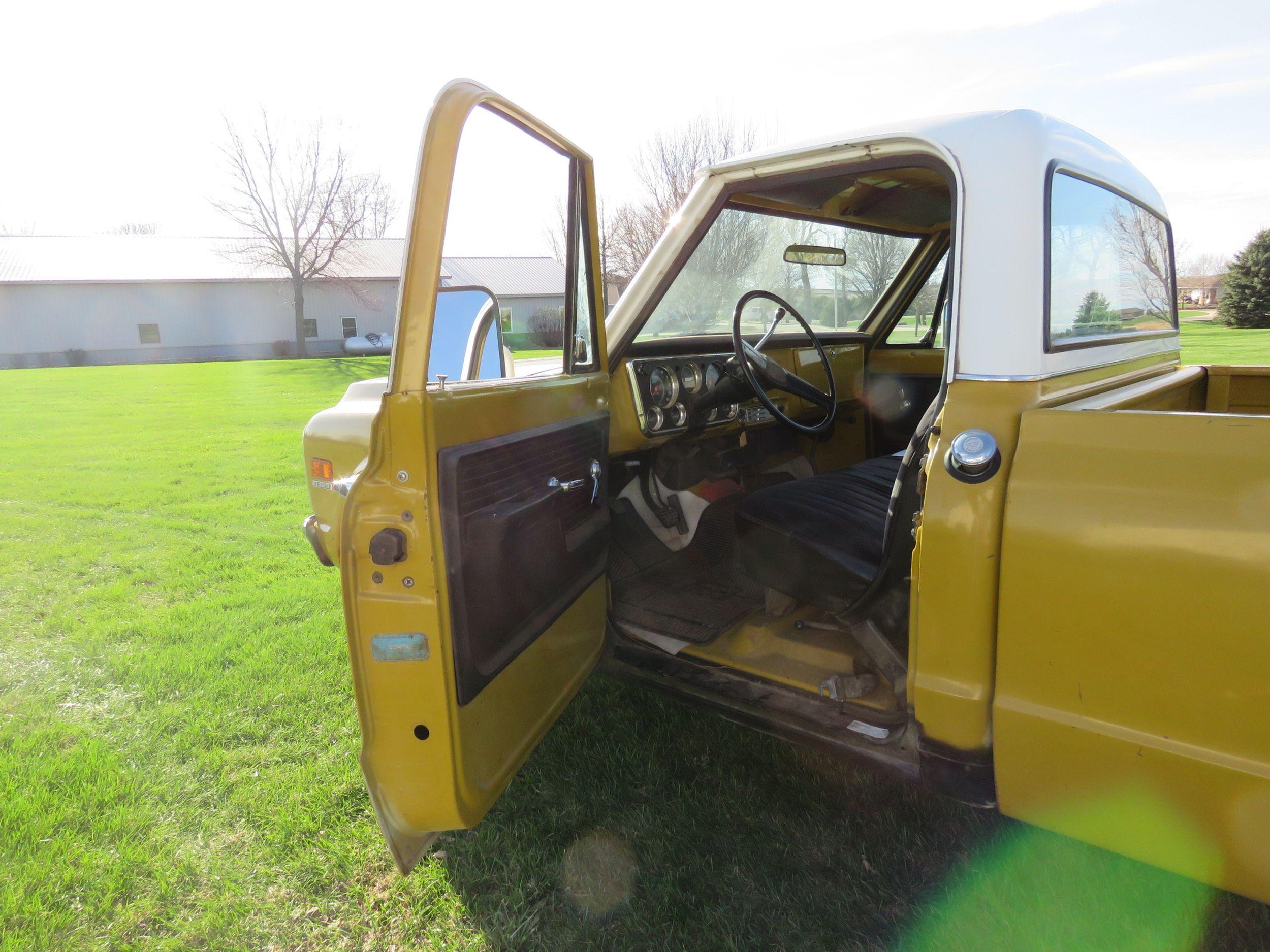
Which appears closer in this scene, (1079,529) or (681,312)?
(1079,529)

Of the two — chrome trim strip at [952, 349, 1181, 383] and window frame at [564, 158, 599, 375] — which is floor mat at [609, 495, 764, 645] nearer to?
window frame at [564, 158, 599, 375]

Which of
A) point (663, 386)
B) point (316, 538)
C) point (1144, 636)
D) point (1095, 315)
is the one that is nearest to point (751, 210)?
point (663, 386)

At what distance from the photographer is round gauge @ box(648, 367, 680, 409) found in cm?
303

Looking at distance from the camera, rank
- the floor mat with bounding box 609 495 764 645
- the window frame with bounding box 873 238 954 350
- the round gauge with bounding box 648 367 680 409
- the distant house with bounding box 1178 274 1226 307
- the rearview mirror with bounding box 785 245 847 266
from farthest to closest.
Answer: the distant house with bounding box 1178 274 1226 307
the window frame with bounding box 873 238 954 350
the rearview mirror with bounding box 785 245 847 266
the round gauge with bounding box 648 367 680 409
the floor mat with bounding box 609 495 764 645

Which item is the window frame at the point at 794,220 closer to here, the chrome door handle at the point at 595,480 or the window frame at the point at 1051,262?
the chrome door handle at the point at 595,480

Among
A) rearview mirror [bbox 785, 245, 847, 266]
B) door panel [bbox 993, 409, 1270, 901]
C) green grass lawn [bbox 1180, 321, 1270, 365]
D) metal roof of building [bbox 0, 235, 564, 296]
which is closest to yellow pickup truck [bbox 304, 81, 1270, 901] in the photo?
door panel [bbox 993, 409, 1270, 901]

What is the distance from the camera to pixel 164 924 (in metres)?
2.16

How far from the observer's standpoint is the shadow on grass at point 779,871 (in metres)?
2.07

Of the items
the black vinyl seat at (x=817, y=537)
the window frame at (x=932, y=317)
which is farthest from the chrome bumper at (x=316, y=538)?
the window frame at (x=932, y=317)

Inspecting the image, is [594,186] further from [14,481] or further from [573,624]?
[14,481]

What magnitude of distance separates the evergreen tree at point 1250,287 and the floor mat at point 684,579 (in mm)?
29493

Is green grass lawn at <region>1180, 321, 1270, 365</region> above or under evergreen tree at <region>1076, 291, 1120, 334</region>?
under

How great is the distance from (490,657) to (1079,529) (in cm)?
133

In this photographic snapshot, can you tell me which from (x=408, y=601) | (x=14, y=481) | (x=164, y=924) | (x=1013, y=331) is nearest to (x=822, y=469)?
(x=1013, y=331)
